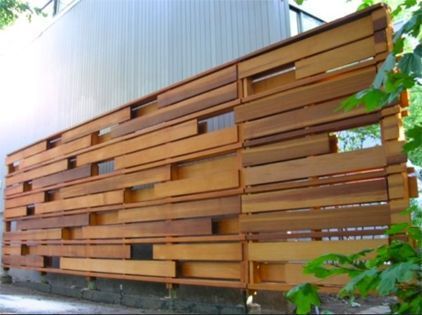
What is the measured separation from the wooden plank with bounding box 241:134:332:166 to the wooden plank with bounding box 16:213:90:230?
2709 mm

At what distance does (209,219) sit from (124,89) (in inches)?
114

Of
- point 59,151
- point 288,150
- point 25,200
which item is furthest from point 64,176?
point 288,150

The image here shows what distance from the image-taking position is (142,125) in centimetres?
505

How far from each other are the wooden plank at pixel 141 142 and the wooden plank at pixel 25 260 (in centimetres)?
175

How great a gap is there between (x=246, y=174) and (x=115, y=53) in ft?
11.8

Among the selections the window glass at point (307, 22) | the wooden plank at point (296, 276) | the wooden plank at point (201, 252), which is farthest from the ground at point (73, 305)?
the window glass at point (307, 22)

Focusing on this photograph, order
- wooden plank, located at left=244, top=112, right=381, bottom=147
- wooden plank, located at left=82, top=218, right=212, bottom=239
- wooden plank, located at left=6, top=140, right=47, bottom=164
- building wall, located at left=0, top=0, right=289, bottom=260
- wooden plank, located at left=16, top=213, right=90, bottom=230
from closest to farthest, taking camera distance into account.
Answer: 1. wooden plank, located at left=244, top=112, right=381, bottom=147
2. wooden plank, located at left=82, top=218, right=212, bottom=239
3. building wall, located at left=0, top=0, right=289, bottom=260
4. wooden plank, located at left=16, top=213, right=90, bottom=230
5. wooden plank, located at left=6, top=140, right=47, bottom=164

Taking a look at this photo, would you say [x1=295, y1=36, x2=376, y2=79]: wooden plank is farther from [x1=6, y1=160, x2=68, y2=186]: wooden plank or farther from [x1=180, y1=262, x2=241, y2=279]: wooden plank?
[x1=6, y1=160, x2=68, y2=186]: wooden plank

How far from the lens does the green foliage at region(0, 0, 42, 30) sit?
6805 millimetres

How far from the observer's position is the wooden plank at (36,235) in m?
6.18

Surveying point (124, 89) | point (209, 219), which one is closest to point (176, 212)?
point (209, 219)

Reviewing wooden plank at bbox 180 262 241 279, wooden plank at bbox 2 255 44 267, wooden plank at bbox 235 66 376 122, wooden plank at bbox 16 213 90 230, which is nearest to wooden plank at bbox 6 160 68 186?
wooden plank at bbox 16 213 90 230

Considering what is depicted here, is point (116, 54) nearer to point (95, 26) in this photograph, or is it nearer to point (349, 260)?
point (95, 26)

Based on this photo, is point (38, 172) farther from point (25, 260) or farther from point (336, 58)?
point (336, 58)
